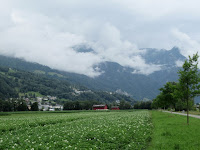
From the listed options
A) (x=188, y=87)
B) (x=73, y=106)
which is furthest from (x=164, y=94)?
(x=73, y=106)

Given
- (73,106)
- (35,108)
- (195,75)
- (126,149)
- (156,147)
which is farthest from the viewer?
(73,106)

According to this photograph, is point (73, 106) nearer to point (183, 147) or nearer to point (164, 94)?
point (164, 94)

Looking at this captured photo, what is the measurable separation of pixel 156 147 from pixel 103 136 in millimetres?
4293

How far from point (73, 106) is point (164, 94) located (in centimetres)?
12703

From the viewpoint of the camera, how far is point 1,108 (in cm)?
13375

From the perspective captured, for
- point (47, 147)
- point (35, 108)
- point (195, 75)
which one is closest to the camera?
point (47, 147)

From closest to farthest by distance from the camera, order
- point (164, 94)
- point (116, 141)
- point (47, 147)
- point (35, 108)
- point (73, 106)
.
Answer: point (47, 147) → point (116, 141) → point (164, 94) → point (35, 108) → point (73, 106)

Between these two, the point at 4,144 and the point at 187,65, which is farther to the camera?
the point at 187,65

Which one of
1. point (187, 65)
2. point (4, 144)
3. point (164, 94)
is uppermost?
point (187, 65)

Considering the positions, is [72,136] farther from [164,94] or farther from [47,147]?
[164,94]

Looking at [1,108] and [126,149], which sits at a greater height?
[126,149]

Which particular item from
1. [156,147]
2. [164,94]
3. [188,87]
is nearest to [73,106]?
[164,94]

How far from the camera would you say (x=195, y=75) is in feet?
91.4

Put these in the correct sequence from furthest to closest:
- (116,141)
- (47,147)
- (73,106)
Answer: (73,106)
(116,141)
(47,147)
